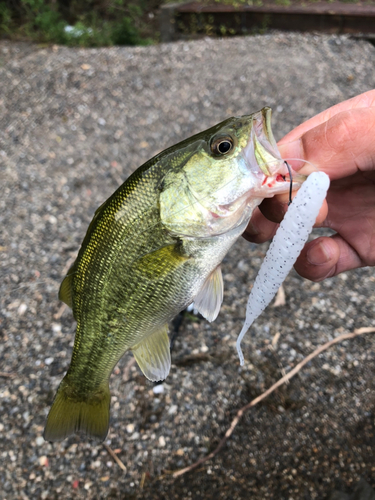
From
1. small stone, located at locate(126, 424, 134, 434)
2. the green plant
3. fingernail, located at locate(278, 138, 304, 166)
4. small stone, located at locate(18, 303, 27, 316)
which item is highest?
the green plant

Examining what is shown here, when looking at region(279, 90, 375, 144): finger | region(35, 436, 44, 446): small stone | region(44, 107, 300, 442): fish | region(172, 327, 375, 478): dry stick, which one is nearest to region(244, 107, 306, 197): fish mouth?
region(44, 107, 300, 442): fish

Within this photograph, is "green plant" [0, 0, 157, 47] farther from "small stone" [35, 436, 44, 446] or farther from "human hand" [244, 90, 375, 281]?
"small stone" [35, 436, 44, 446]

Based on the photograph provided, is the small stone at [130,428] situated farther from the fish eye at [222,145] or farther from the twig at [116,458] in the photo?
the fish eye at [222,145]

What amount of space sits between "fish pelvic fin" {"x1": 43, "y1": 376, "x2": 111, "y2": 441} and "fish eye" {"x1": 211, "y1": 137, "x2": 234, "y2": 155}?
107 cm

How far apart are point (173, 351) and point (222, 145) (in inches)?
67.9

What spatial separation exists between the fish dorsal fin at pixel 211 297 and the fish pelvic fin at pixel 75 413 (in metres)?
0.55

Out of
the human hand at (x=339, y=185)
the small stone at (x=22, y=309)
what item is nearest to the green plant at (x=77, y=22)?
the small stone at (x=22, y=309)

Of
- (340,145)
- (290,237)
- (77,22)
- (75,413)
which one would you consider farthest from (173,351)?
(77,22)

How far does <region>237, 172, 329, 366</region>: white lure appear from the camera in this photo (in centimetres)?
121

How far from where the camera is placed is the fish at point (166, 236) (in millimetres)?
1383

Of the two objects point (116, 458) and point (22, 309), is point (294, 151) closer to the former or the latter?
point (116, 458)

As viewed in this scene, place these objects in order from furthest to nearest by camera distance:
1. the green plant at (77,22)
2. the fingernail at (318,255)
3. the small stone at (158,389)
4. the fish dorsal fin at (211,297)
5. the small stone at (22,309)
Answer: the green plant at (77,22) → the small stone at (22,309) → the small stone at (158,389) → the fingernail at (318,255) → the fish dorsal fin at (211,297)

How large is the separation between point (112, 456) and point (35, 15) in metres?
6.96

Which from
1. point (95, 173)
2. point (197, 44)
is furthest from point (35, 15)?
point (95, 173)
